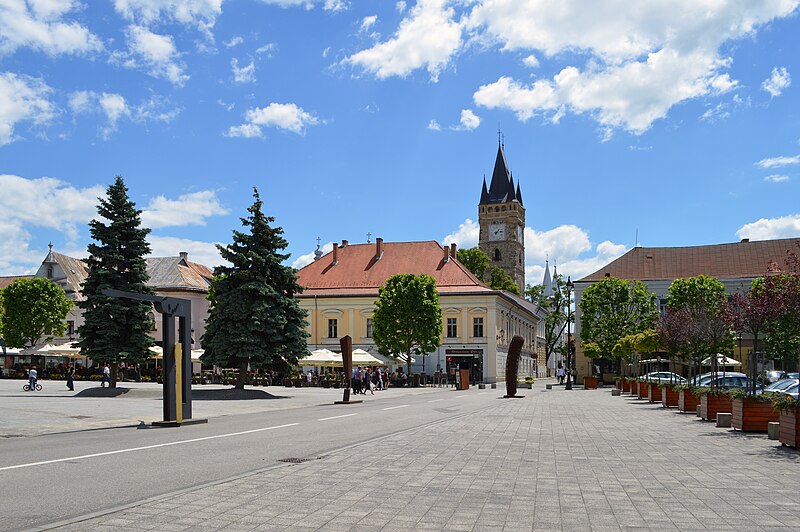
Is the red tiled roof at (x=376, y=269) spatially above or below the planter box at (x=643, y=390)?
above

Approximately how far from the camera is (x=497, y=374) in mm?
73875

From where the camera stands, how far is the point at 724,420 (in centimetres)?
1858

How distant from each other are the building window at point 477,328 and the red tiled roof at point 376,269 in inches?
130

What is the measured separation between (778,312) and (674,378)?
22.0m

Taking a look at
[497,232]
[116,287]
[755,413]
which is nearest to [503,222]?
[497,232]

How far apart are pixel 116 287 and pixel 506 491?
33615mm

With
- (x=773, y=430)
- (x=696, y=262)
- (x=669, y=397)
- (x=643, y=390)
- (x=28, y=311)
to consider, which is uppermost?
(x=696, y=262)

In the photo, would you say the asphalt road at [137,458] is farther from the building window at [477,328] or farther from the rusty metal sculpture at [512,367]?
the building window at [477,328]

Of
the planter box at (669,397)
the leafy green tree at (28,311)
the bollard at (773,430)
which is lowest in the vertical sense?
the planter box at (669,397)

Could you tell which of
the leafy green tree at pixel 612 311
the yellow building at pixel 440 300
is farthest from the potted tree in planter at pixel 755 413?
the yellow building at pixel 440 300

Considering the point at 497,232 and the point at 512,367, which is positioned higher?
the point at 497,232

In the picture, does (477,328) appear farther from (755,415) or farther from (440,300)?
(755,415)

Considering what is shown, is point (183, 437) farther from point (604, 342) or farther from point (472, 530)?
point (604, 342)

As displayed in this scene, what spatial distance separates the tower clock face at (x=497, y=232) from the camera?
14766 centimetres
